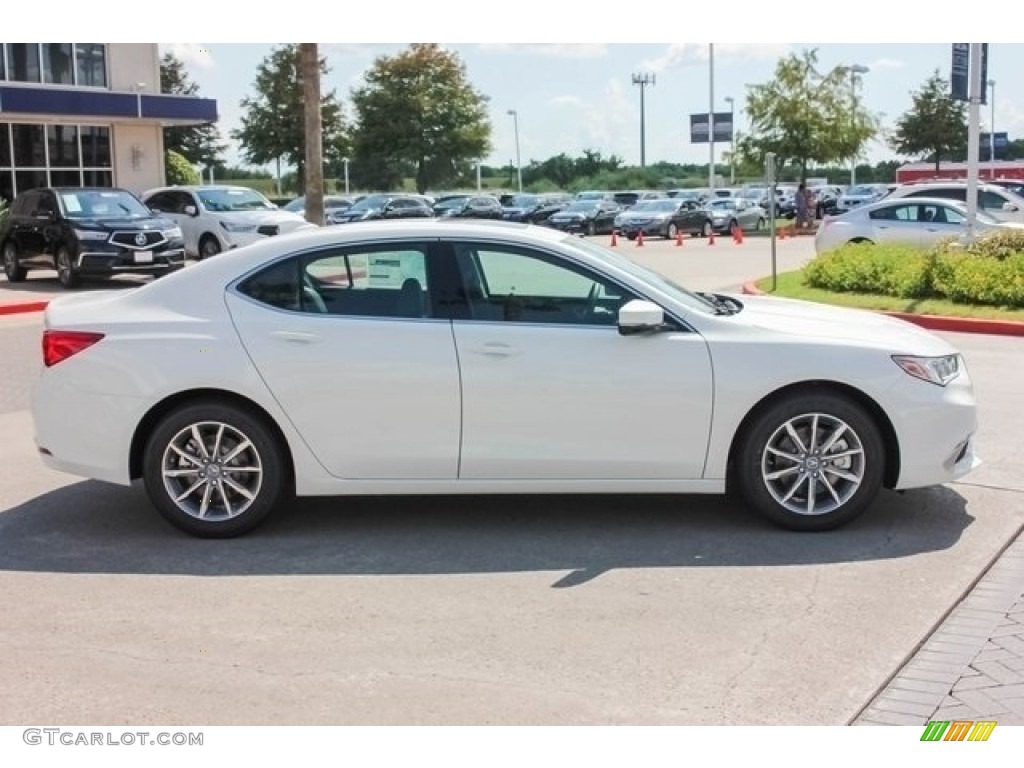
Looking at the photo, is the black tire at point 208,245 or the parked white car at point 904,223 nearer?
the parked white car at point 904,223

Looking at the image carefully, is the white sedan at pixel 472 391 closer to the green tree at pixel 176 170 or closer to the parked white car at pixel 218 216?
the parked white car at pixel 218 216

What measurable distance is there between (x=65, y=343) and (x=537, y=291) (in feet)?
7.62

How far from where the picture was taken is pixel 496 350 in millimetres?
5859

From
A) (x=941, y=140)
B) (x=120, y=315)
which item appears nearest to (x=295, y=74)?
(x=941, y=140)

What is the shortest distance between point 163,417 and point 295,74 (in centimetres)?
5126

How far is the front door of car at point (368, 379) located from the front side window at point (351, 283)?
11 millimetres

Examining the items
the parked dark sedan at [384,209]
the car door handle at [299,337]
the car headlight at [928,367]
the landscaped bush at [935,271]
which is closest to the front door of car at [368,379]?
the car door handle at [299,337]

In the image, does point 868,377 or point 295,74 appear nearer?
point 868,377

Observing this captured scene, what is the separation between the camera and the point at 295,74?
5472cm

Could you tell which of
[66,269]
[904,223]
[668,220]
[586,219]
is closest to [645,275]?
[904,223]

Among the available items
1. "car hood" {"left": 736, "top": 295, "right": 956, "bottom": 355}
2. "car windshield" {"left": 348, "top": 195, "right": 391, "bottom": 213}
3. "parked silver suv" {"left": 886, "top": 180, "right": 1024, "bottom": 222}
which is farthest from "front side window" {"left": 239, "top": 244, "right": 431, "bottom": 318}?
"car windshield" {"left": 348, "top": 195, "right": 391, "bottom": 213}

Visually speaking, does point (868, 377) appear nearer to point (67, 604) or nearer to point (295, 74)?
point (67, 604)

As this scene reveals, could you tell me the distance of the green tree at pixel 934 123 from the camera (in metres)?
61.7

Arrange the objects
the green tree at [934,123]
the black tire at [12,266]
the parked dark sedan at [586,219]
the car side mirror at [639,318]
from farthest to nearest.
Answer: the green tree at [934,123] → the parked dark sedan at [586,219] → the black tire at [12,266] → the car side mirror at [639,318]
